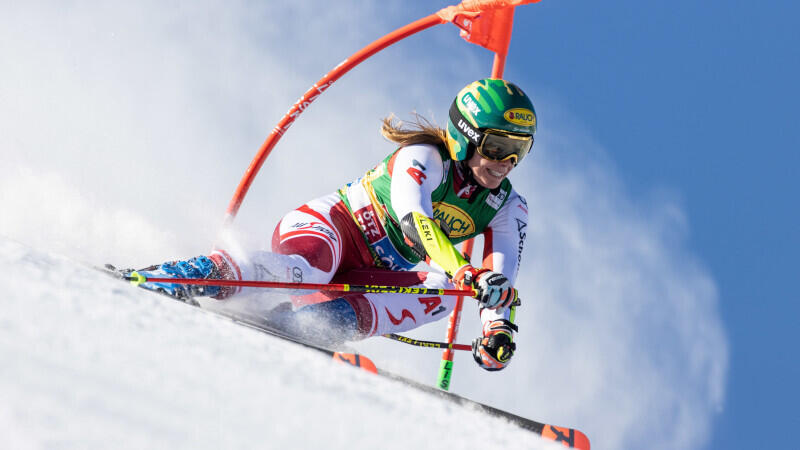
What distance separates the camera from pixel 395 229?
450 centimetres

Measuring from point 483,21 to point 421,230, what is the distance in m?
2.50

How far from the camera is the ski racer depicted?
397cm

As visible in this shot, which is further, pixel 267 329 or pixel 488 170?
pixel 488 170

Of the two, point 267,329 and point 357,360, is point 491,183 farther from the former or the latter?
point 267,329

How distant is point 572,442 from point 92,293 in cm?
234

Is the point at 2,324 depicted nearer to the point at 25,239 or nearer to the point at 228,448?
the point at 228,448

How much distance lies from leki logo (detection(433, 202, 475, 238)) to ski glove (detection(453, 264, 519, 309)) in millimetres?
594

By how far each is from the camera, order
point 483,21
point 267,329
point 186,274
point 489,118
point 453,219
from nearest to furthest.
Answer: point 186,274 → point 267,329 → point 489,118 → point 453,219 → point 483,21

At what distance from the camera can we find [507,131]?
418cm

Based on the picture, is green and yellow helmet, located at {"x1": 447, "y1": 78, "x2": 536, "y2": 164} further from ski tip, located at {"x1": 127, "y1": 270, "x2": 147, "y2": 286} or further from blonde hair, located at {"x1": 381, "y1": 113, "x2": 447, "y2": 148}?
ski tip, located at {"x1": 127, "y1": 270, "x2": 147, "y2": 286}

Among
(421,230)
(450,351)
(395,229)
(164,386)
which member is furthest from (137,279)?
(450,351)

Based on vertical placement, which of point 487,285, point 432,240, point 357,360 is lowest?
point 357,360

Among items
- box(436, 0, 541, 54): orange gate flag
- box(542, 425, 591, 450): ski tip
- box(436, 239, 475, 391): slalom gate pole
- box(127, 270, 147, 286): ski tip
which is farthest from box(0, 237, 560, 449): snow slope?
box(436, 0, 541, 54): orange gate flag

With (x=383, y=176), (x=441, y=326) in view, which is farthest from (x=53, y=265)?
(x=441, y=326)
